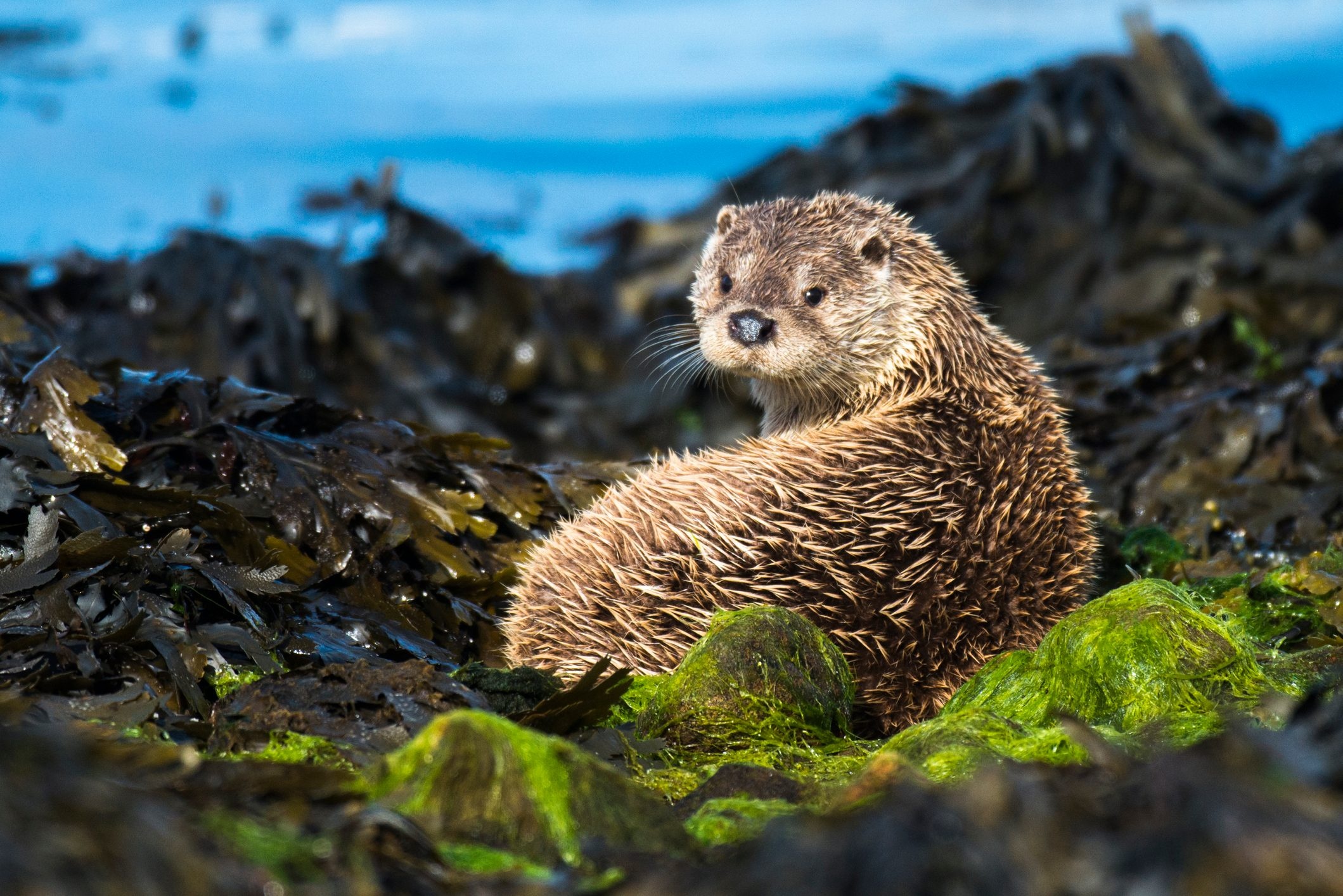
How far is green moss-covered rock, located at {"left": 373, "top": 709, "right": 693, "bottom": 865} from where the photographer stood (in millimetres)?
2670

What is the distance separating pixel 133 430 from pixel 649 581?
237cm

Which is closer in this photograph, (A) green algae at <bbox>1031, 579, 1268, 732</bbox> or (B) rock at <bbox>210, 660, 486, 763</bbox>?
(B) rock at <bbox>210, 660, 486, 763</bbox>

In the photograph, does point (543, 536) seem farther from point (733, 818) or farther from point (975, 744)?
point (733, 818)

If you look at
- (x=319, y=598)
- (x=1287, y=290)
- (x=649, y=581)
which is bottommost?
(x=319, y=598)

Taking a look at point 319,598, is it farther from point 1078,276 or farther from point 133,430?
point 1078,276

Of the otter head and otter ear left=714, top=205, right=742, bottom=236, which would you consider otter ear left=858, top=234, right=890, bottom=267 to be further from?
otter ear left=714, top=205, right=742, bottom=236

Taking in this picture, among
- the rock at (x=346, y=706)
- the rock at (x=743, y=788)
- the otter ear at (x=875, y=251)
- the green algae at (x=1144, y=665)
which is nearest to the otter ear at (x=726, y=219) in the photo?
the otter ear at (x=875, y=251)

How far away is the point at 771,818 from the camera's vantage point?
295 centimetres

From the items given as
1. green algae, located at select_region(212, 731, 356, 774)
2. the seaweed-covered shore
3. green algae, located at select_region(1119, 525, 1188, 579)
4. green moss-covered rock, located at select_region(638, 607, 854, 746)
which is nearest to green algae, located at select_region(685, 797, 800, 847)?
the seaweed-covered shore

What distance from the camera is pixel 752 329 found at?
5574mm

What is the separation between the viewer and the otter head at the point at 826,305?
5.59m

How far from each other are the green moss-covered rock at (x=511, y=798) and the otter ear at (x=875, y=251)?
3408 millimetres

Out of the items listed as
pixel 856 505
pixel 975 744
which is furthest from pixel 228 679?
pixel 975 744

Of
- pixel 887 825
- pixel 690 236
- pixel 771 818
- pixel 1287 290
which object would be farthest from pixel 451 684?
pixel 690 236
